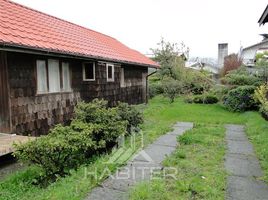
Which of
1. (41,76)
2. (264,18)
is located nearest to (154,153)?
(41,76)

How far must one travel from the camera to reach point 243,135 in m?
7.73

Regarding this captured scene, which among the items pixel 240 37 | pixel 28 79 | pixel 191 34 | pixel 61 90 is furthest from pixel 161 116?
pixel 240 37

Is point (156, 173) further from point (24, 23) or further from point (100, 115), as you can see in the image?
point (24, 23)

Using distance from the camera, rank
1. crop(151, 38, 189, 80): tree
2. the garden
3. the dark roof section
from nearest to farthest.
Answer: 1. the garden
2. the dark roof section
3. crop(151, 38, 189, 80): tree

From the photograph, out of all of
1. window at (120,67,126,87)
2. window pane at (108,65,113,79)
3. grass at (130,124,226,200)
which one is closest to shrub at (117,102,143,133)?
grass at (130,124,226,200)

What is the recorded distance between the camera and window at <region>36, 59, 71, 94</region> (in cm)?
705

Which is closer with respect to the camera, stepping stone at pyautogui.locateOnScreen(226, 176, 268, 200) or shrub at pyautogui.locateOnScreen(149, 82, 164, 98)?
stepping stone at pyautogui.locateOnScreen(226, 176, 268, 200)

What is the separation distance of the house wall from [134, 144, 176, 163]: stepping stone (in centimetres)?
308

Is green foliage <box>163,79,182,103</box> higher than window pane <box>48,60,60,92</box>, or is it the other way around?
window pane <box>48,60,60,92</box>

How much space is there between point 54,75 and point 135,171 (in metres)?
4.39

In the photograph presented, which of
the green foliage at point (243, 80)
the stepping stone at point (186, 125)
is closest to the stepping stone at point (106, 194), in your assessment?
the stepping stone at point (186, 125)

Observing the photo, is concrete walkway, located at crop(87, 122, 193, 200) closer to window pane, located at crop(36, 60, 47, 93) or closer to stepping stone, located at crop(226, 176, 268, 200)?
stepping stone, located at crop(226, 176, 268, 200)

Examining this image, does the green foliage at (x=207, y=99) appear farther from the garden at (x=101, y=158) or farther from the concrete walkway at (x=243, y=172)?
the concrete walkway at (x=243, y=172)

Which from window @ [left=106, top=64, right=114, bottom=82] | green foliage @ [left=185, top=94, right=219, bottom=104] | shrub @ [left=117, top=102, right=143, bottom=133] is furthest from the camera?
green foliage @ [left=185, top=94, right=219, bottom=104]
